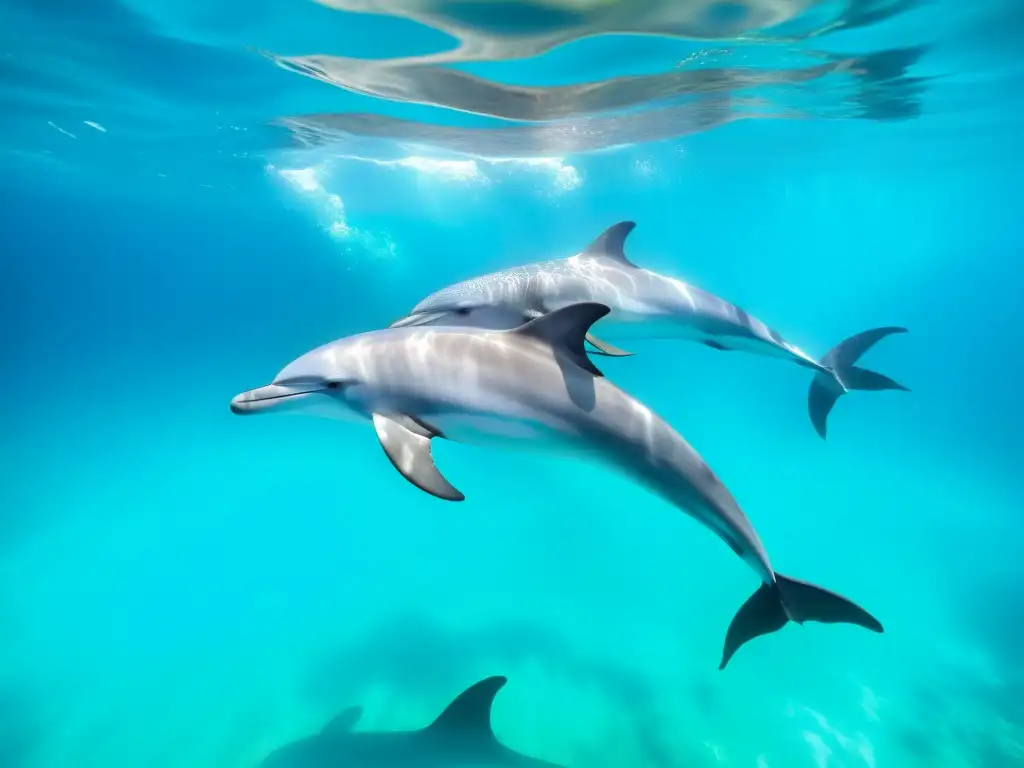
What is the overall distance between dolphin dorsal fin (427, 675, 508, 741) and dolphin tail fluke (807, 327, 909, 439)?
511 cm

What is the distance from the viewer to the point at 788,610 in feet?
12.8

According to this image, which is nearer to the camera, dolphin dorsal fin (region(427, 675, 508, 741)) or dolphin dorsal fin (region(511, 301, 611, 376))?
dolphin dorsal fin (region(511, 301, 611, 376))

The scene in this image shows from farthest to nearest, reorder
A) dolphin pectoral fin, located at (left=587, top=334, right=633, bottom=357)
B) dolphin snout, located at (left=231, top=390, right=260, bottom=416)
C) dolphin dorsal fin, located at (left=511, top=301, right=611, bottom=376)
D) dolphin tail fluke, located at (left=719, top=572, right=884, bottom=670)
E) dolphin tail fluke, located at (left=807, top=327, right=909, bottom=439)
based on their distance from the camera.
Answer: dolphin tail fluke, located at (left=807, top=327, right=909, bottom=439) < dolphin pectoral fin, located at (left=587, top=334, right=633, bottom=357) < dolphin tail fluke, located at (left=719, top=572, right=884, bottom=670) < dolphin snout, located at (left=231, top=390, right=260, bottom=416) < dolphin dorsal fin, located at (left=511, top=301, right=611, bottom=376)

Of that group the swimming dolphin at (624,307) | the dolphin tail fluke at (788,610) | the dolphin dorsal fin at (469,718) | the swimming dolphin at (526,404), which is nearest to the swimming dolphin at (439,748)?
the dolphin dorsal fin at (469,718)

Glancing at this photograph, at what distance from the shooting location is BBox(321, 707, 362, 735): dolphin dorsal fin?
19.3ft

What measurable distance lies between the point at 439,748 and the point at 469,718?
0.36 meters

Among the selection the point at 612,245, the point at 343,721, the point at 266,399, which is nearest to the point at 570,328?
the point at 266,399

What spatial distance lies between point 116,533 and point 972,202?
169 feet

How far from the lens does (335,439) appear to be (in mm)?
18094

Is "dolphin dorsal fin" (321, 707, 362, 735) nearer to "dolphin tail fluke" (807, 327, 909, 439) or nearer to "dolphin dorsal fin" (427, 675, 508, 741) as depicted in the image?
"dolphin dorsal fin" (427, 675, 508, 741)

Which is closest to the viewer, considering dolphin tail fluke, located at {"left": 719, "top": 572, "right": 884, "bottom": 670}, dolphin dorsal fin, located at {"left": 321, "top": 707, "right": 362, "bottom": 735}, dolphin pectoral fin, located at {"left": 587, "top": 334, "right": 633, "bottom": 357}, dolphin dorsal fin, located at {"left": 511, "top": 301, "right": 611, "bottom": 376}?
dolphin dorsal fin, located at {"left": 511, "top": 301, "right": 611, "bottom": 376}

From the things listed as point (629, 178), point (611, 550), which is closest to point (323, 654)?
point (611, 550)

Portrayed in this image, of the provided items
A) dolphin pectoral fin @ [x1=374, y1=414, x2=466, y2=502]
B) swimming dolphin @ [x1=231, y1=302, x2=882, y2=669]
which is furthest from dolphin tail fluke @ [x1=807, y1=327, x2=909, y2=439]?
dolphin pectoral fin @ [x1=374, y1=414, x2=466, y2=502]

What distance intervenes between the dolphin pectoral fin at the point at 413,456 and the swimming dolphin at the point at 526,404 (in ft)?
0.03
